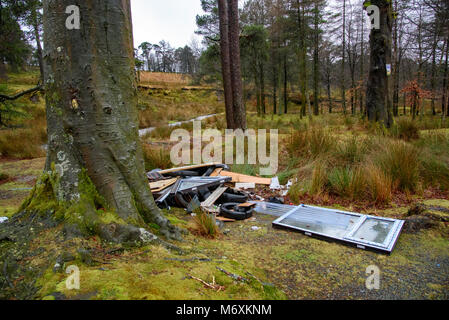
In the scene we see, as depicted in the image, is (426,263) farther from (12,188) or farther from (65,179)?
(12,188)

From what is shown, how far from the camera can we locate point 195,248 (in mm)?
1939

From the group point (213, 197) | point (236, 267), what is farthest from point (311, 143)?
point (236, 267)

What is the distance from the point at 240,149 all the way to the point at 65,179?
4.31 metres

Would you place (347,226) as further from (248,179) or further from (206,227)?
(248,179)

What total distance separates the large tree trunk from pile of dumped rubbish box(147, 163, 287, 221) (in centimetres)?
131

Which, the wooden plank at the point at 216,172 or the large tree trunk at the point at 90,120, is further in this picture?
the wooden plank at the point at 216,172

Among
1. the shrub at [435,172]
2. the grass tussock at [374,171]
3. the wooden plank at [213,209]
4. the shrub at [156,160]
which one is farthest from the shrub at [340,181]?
the shrub at [156,160]

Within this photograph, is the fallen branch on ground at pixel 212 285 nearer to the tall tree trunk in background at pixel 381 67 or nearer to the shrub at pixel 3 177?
the shrub at pixel 3 177

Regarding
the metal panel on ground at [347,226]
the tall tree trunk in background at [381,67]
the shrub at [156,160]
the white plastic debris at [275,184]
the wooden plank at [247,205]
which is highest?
the tall tree trunk in background at [381,67]

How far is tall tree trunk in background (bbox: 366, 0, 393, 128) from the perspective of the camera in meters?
6.40

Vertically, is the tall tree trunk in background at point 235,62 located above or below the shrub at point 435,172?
above

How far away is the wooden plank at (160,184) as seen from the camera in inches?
149

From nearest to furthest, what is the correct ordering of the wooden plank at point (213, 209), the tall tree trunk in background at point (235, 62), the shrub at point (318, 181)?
the wooden plank at point (213, 209), the shrub at point (318, 181), the tall tree trunk in background at point (235, 62)

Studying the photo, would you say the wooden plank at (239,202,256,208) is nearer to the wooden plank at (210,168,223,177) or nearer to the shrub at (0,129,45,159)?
the wooden plank at (210,168,223,177)
